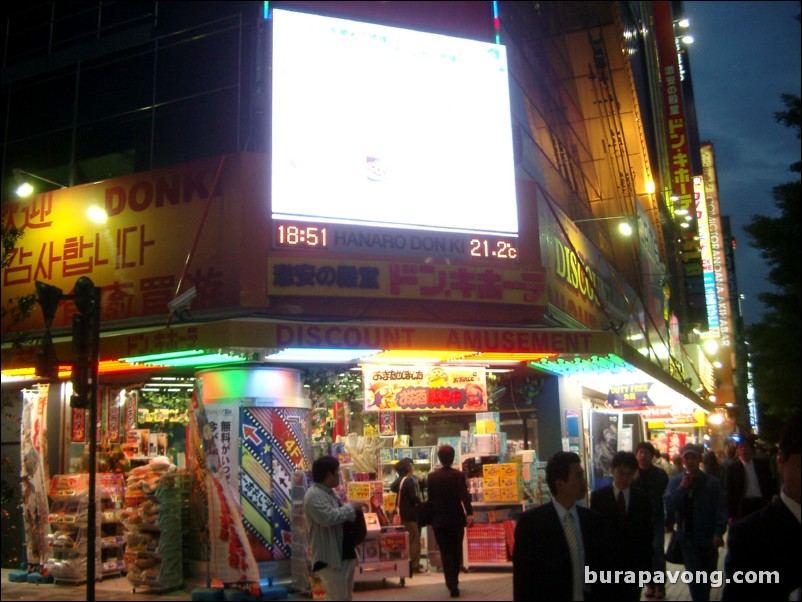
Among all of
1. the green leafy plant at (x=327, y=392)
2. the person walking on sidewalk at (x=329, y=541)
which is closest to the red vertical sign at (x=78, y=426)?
the green leafy plant at (x=327, y=392)

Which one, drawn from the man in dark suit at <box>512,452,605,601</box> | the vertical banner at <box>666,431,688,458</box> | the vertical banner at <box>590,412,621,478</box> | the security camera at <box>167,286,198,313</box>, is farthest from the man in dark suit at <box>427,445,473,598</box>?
the vertical banner at <box>666,431,688,458</box>

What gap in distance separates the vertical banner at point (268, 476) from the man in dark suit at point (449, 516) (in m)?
2.16

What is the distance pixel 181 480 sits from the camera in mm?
12227

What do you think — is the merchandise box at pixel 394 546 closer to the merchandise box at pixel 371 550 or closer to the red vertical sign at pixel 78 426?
the merchandise box at pixel 371 550

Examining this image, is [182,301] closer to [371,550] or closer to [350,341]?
[350,341]

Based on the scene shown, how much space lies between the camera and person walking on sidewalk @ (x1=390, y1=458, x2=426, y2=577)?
12898 mm

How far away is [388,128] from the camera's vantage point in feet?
44.9

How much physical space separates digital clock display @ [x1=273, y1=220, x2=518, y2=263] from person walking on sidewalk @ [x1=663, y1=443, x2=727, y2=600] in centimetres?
537

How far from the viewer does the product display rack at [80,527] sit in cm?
1228

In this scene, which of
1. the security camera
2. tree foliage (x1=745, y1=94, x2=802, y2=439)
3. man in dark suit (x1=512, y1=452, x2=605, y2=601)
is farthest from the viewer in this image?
tree foliage (x1=745, y1=94, x2=802, y2=439)

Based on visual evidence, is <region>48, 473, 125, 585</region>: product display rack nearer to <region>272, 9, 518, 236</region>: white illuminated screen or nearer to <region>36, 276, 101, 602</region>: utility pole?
<region>36, 276, 101, 602</region>: utility pole

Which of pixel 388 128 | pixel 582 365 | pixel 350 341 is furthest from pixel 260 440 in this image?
pixel 582 365

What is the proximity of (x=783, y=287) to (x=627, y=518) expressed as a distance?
23.9 meters

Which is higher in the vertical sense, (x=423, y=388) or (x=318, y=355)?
(x=318, y=355)
